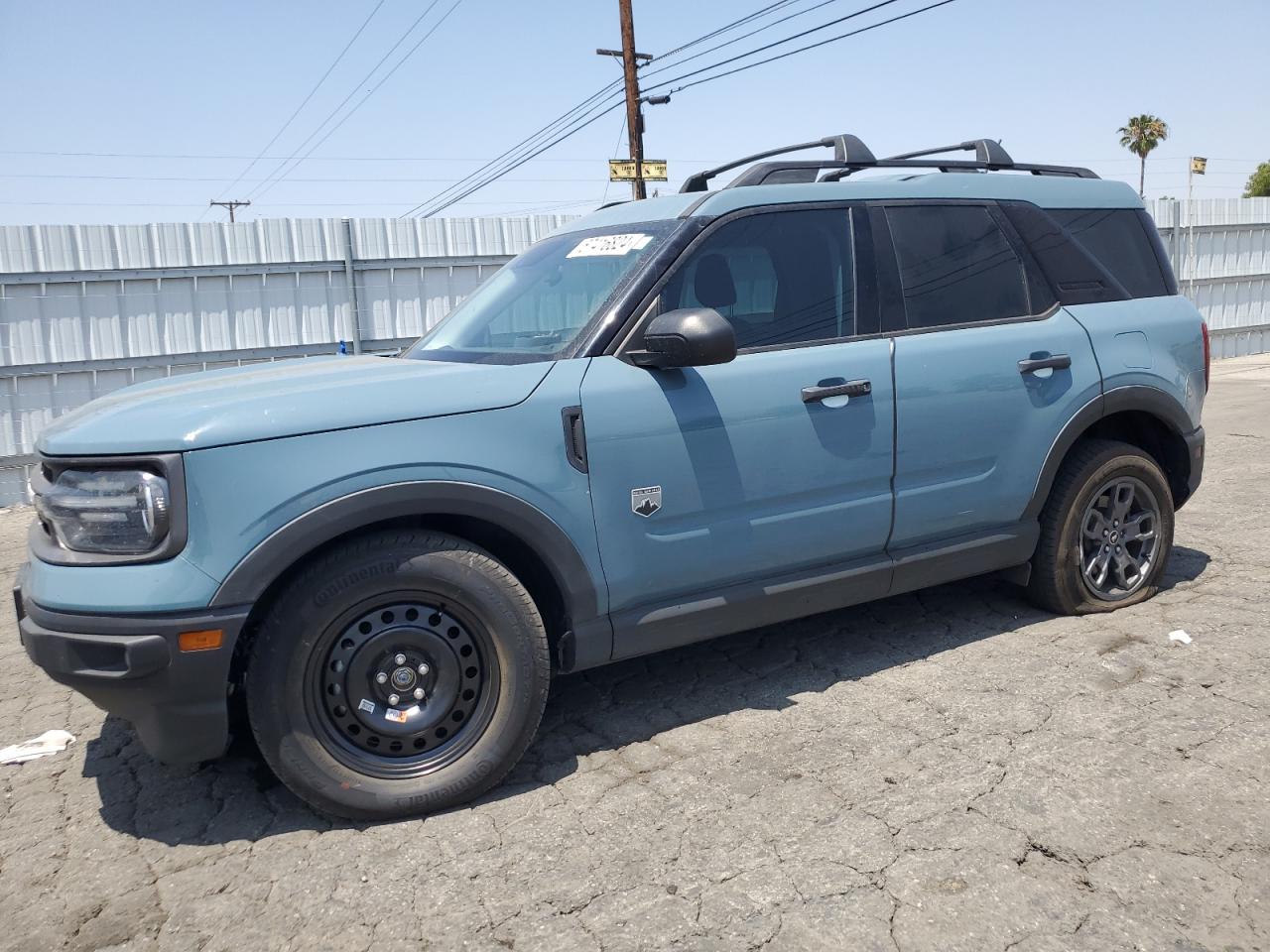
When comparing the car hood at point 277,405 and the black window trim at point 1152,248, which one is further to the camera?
the black window trim at point 1152,248

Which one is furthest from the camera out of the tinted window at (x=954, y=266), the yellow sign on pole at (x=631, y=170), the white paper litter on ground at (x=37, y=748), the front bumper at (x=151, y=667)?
the yellow sign on pole at (x=631, y=170)

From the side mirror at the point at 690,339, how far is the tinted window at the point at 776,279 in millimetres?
266

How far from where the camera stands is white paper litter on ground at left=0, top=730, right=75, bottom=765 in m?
3.65

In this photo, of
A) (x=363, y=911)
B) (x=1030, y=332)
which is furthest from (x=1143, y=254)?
(x=363, y=911)

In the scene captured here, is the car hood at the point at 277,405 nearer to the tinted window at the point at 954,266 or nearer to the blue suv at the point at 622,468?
the blue suv at the point at 622,468

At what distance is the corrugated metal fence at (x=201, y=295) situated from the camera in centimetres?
898

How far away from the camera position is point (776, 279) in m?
3.74

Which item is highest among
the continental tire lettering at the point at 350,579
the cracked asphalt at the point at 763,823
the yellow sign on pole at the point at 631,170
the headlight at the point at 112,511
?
the yellow sign on pole at the point at 631,170

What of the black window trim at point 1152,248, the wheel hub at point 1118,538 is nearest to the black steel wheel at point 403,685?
the wheel hub at point 1118,538

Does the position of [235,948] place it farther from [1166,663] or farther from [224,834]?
[1166,663]

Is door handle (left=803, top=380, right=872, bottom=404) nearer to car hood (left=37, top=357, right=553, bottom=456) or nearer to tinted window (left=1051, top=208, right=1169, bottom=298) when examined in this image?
car hood (left=37, top=357, right=553, bottom=456)

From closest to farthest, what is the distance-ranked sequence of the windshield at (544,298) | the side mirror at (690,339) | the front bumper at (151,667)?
the front bumper at (151,667) → the side mirror at (690,339) → the windshield at (544,298)

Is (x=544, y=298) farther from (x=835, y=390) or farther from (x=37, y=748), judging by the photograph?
(x=37, y=748)

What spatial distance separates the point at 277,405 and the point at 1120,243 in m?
3.87
